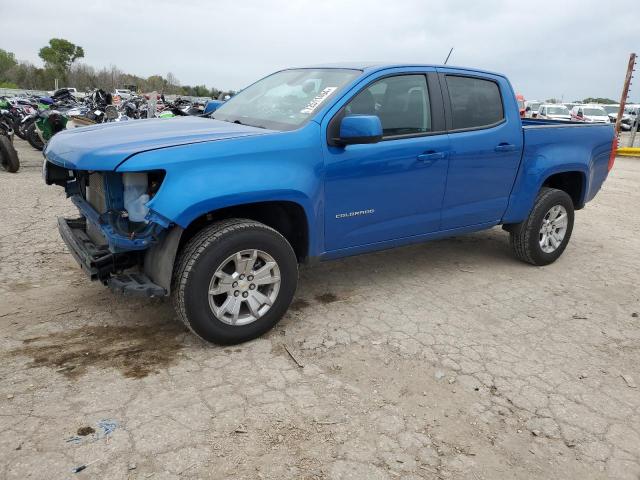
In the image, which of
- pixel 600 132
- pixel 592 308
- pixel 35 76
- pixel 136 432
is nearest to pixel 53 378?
pixel 136 432

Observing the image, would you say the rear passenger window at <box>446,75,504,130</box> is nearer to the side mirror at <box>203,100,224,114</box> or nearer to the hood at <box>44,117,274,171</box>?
the hood at <box>44,117,274,171</box>

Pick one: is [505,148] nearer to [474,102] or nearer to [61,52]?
[474,102]

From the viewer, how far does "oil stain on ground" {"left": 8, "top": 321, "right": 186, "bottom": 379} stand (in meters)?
3.06

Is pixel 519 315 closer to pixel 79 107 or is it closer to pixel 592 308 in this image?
pixel 592 308

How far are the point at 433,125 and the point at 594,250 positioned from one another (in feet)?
10.2

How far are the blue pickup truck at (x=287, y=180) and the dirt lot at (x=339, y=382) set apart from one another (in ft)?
1.54

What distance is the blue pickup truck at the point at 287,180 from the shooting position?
120 inches

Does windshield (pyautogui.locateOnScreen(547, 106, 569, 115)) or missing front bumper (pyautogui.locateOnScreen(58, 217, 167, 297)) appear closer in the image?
missing front bumper (pyautogui.locateOnScreen(58, 217, 167, 297))

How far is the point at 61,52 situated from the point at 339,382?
9539 centimetres

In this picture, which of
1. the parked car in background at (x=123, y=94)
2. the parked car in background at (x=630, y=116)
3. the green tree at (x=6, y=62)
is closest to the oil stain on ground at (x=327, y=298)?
the parked car in background at (x=123, y=94)

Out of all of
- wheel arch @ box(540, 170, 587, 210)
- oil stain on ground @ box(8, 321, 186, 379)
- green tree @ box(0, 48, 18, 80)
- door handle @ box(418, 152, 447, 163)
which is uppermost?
green tree @ box(0, 48, 18, 80)

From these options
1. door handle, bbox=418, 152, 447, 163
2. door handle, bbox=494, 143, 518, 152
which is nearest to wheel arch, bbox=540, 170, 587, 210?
door handle, bbox=494, 143, 518, 152

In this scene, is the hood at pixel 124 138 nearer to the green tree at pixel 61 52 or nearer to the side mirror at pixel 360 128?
the side mirror at pixel 360 128

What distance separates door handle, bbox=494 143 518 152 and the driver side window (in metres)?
0.78
